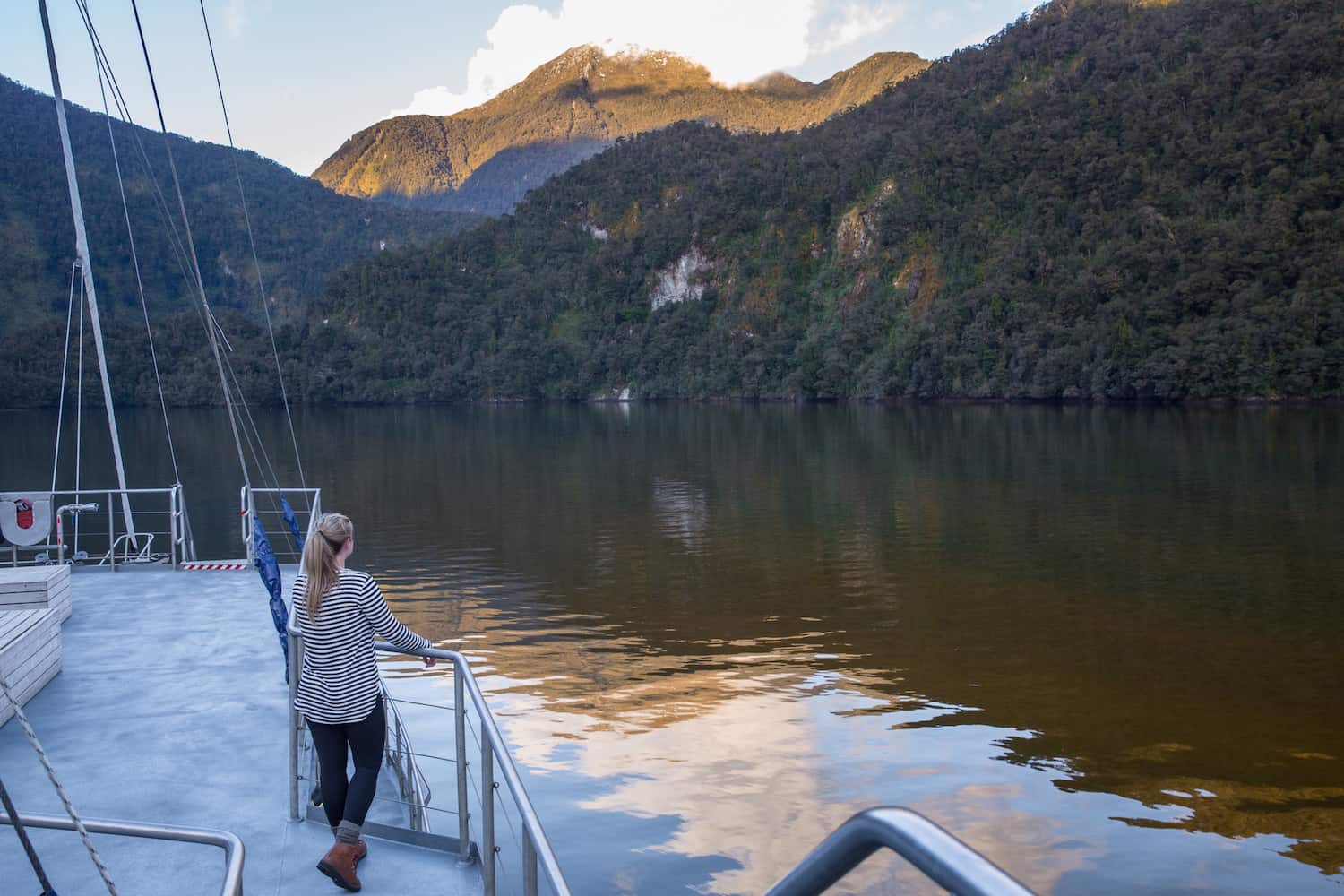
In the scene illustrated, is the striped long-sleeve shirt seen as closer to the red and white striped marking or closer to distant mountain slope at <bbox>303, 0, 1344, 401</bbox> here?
the red and white striped marking

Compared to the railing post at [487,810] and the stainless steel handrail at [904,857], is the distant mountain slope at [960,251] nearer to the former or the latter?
the railing post at [487,810]

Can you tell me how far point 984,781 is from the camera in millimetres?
9352

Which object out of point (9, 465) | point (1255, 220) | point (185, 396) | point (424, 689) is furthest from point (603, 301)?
point (424, 689)

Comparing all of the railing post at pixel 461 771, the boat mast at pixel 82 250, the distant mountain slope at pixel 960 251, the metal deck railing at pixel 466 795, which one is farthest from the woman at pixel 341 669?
the distant mountain slope at pixel 960 251

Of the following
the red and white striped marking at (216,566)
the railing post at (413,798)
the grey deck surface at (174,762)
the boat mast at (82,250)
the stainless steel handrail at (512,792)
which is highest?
the boat mast at (82,250)

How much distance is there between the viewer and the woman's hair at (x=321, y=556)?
16.2ft

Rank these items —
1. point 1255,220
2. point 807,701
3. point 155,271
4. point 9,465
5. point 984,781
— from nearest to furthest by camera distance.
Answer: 1. point 984,781
2. point 807,701
3. point 9,465
4. point 1255,220
5. point 155,271

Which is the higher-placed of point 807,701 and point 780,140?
point 780,140

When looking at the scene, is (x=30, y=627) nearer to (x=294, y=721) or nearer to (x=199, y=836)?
(x=294, y=721)

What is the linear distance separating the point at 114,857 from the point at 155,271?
20846 centimetres

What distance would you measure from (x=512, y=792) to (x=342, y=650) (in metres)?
1.96

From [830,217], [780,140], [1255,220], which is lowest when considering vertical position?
[1255,220]

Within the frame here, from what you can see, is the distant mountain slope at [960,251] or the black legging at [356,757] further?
the distant mountain slope at [960,251]

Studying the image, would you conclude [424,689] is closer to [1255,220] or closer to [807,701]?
[807,701]
